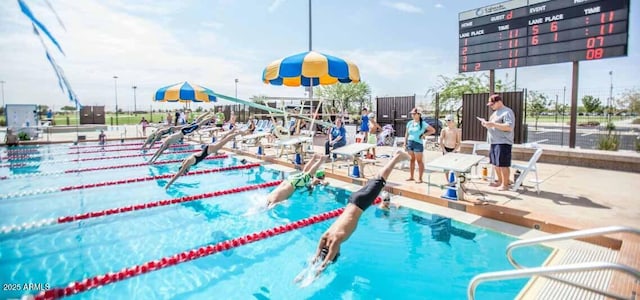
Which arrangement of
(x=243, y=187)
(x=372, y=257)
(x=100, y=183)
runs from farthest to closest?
(x=100, y=183)
(x=243, y=187)
(x=372, y=257)

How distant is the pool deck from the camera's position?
429cm

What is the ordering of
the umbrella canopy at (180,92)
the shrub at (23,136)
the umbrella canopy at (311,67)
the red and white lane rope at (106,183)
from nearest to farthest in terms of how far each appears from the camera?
the red and white lane rope at (106,183), the umbrella canopy at (311,67), the umbrella canopy at (180,92), the shrub at (23,136)

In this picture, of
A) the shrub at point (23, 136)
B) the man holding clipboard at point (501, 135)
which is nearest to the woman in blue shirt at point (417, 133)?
the man holding clipboard at point (501, 135)

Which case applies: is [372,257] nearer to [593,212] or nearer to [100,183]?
[593,212]

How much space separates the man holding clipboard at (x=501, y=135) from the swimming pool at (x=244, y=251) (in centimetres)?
176

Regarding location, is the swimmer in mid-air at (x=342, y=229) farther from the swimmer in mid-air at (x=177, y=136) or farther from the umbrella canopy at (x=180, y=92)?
the umbrella canopy at (x=180, y=92)

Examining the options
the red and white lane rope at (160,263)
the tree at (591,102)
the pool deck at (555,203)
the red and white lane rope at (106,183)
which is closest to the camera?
the red and white lane rope at (160,263)

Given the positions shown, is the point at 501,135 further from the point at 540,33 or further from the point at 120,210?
the point at 120,210

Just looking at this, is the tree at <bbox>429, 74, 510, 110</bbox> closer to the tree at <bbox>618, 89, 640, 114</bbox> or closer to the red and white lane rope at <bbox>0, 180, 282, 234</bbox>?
the tree at <bbox>618, 89, 640, 114</bbox>

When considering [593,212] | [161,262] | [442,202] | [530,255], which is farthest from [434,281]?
[161,262]

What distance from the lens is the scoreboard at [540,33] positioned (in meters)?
7.69

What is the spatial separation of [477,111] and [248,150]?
8.35 m

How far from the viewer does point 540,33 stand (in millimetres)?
8719

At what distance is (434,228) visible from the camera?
5164mm
